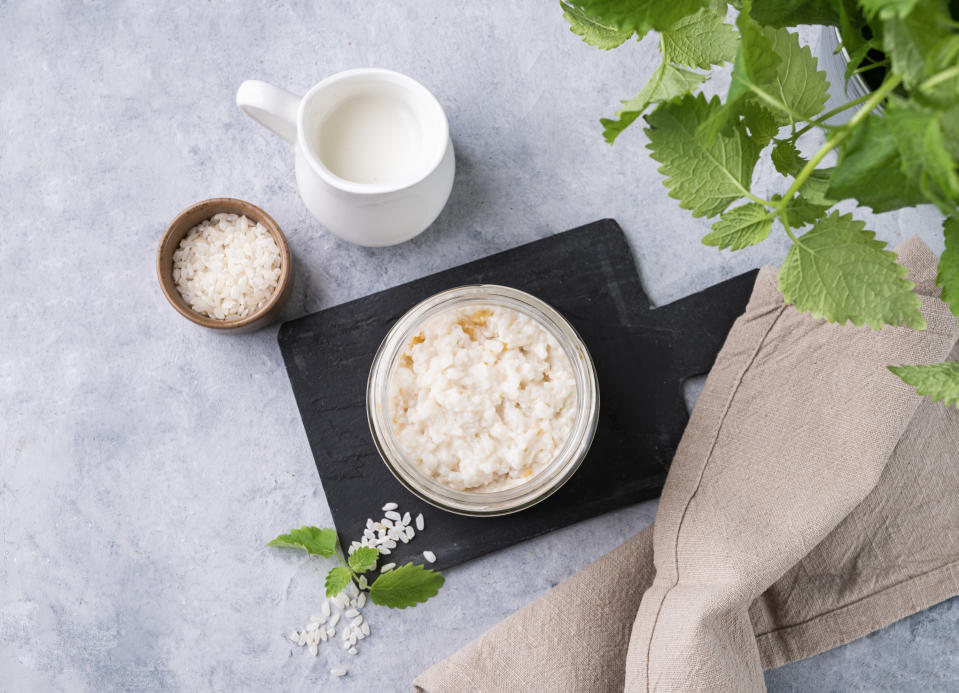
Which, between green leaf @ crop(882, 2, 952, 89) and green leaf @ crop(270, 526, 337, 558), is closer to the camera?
green leaf @ crop(882, 2, 952, 89)

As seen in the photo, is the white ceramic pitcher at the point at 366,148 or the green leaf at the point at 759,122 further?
the white ceramic pitcher at the point at 366,148

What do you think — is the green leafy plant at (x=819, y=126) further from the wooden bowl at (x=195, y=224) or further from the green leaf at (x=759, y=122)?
the wooden bowl at (x=195, y=224)

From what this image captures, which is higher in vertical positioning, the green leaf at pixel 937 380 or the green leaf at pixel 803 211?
the green leaf at pixel 803 211

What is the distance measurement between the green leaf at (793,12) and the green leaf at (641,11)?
5cm

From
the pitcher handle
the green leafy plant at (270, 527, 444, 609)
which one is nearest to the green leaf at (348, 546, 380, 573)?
the green leafy plant at (270, 527, 444, 609)

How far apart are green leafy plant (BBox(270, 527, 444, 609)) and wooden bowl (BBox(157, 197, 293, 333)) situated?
28 centimetres

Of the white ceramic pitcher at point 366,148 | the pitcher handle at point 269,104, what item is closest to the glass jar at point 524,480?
the white ceramic pitcher at point 366,148

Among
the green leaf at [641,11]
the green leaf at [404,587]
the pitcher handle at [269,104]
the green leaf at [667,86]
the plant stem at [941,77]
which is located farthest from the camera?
the green leaf at [404,587]

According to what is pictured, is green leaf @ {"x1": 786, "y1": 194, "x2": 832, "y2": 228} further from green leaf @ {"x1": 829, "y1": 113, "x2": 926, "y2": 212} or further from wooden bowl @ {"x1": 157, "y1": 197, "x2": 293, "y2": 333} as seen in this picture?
wooden bowl @ {"x1": 157, "y1": 197, "x2": 293, "y2": 333}

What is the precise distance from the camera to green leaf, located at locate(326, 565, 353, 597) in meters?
1.03

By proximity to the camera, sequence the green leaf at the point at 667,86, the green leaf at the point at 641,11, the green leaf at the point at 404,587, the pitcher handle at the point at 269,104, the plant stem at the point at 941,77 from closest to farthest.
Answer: the plant stem at the point at 941,77, the green leaf at the point at 641,11, the green leaf at the point at 667,86, the pitcher handle at the point at 269,104, the green leaf at the point at 404,587

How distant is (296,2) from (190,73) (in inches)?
7.0

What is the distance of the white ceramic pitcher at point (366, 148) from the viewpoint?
940 millimetres

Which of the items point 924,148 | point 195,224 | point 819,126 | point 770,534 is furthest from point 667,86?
point 195,224
